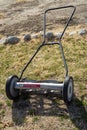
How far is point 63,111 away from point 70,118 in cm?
30

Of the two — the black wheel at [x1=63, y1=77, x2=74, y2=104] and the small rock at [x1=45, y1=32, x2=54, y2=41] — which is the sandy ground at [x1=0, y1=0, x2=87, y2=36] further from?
the black wheel at [x1=63, y1=77, x2=74, y2=104]

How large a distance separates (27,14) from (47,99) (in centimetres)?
741

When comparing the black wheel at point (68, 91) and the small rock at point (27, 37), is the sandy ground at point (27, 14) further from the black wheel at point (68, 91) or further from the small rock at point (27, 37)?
the black wheel at point (68, 91)

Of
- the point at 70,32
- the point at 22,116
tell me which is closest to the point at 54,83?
the point at 22,116

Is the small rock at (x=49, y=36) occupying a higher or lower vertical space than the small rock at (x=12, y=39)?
higher

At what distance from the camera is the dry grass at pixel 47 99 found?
6.52 m

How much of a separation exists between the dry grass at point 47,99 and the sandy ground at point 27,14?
2.26 metres

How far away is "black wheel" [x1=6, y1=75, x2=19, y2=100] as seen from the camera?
6922 millimetres

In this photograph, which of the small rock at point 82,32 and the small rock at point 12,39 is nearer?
the small rock at point 82,32

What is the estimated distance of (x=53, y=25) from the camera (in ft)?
A: 40.0

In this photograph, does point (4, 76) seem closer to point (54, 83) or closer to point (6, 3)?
point (54, 83)

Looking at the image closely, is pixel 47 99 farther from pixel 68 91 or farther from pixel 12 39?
pixel 12 39

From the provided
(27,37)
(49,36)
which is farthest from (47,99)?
(27,37)

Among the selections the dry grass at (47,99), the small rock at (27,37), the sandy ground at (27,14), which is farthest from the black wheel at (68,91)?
the sandy ground at (27,14)
